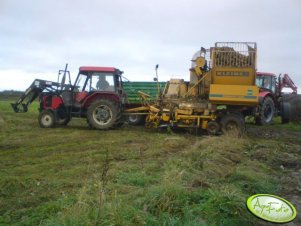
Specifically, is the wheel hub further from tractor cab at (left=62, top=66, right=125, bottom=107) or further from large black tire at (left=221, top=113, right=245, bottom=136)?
large black tire at (left=221, top=113, right=245, bottom=136)

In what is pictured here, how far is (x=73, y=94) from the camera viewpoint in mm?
14531

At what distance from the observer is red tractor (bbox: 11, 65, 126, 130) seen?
14.2 meters

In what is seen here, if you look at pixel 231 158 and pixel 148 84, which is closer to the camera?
pixel 231 158

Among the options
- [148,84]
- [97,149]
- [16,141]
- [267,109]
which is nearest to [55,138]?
[16,141]

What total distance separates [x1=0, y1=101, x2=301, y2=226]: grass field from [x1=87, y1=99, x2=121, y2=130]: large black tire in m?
2.77

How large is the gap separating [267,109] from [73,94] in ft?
24.5

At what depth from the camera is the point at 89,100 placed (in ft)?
47.3

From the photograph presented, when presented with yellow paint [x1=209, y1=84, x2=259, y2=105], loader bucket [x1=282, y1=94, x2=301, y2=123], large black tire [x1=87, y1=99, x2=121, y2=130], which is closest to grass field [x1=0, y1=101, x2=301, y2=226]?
yellow paint [x1=209, y1=84, x2=259, y2=105]

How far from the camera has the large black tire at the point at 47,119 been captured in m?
14.5

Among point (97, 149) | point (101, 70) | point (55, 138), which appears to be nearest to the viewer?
point (97, 149)

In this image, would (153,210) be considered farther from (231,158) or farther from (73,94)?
(73,94)
